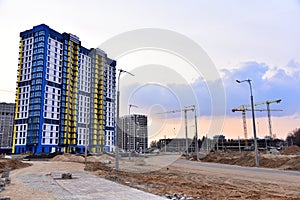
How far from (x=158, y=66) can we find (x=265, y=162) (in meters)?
14.3

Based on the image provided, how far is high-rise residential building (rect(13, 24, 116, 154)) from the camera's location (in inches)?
2581

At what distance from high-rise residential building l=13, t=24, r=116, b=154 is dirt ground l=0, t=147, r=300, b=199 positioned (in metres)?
28.5

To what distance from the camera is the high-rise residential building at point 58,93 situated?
65562mm

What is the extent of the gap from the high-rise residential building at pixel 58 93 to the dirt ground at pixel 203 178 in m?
28.5

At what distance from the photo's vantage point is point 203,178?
15.8 m

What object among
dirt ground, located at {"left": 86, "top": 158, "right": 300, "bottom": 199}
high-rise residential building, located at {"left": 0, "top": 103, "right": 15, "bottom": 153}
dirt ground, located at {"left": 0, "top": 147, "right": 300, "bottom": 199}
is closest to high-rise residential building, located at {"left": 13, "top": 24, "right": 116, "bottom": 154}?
high-rise residential building, located at {"left": 0, "top": 103, "right": 15, "bottom": 153}

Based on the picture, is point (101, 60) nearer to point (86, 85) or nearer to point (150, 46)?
point (86, 85)

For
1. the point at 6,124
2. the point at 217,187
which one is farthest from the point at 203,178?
the point at 6,124

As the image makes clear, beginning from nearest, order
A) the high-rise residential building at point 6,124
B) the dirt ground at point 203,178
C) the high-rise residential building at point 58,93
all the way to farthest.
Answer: the dirt ground at point 203,178 → the high-rise residential building at point 58,93 → the high-rise residential building at point 6,124

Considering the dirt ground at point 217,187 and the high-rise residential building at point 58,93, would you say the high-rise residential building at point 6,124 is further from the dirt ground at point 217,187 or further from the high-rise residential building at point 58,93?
the dirt ground at point 217,187

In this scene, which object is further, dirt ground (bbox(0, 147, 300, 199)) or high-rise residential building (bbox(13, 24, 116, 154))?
high-rise residential building (bbox(13, 24, 116, 154))

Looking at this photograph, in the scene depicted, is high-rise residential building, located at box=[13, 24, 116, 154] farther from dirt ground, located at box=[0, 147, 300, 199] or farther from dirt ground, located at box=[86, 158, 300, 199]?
dirt ground, located at box=[86, 158, 300, 199]

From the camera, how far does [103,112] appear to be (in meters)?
84.1

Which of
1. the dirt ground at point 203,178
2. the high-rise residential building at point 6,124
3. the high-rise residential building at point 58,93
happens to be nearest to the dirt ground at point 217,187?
the dirt ground at point 203,178
